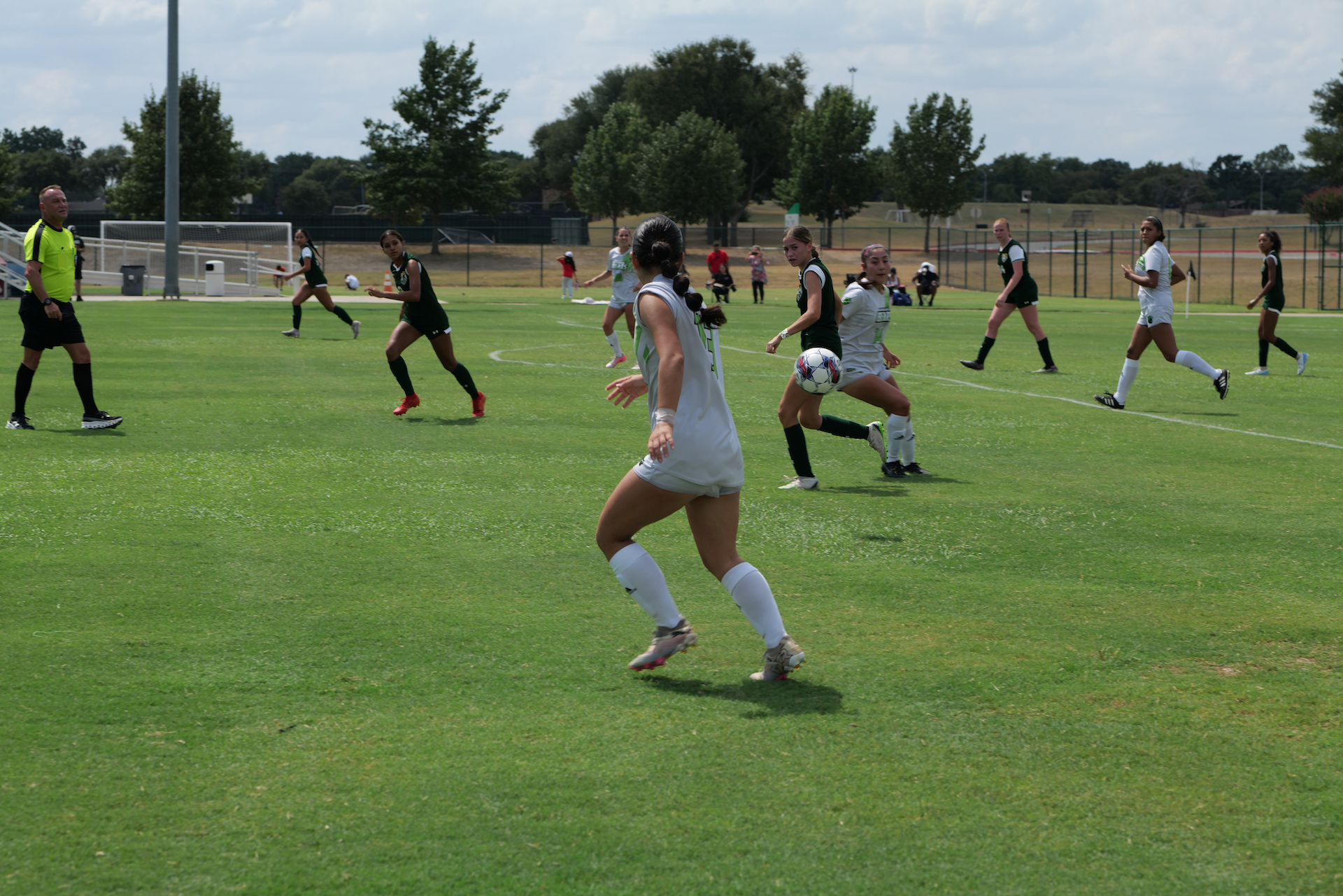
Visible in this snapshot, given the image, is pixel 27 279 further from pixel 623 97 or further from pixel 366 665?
pixel 623 97

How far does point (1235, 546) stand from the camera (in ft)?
26.0

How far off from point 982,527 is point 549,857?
212 inches

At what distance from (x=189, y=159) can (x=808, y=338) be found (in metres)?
65.4

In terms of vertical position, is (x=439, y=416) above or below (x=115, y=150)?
below

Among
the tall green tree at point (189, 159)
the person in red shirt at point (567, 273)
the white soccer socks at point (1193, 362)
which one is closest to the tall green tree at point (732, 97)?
the tall green tree at point (189, 159)

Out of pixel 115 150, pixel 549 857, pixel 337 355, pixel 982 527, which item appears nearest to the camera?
pixel 549 857

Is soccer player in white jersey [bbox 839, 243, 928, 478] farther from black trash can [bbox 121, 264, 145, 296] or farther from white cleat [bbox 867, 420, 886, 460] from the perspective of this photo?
black trash can [bbox 121, 264, 145, 296]

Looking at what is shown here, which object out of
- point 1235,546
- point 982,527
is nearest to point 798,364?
point 982,527

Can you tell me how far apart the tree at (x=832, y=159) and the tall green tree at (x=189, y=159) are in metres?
36.6

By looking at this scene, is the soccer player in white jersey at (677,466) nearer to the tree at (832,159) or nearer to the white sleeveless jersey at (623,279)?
the white sleeveless jersey at (623,279)

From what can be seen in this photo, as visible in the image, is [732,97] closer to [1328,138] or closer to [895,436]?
[1328,138]

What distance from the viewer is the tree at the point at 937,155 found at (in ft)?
261

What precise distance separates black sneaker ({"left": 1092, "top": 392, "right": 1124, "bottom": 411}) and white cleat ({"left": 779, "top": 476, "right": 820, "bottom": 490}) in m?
6.24

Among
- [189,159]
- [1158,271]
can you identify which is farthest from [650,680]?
[189,159]
